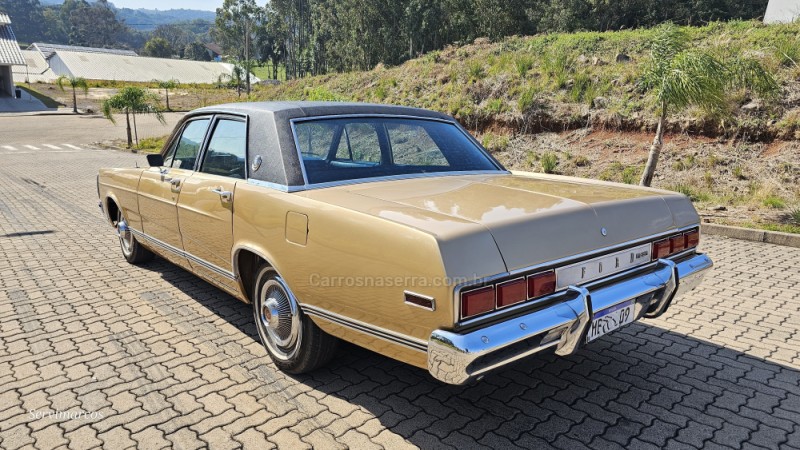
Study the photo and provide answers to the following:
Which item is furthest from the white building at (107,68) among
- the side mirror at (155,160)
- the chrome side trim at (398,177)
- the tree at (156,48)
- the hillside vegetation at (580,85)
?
the chrome side trim at (398,177)

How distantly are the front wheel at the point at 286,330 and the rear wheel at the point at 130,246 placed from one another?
2.68m

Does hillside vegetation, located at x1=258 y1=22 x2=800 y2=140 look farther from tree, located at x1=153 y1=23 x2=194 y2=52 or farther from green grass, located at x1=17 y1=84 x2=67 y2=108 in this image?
tree, located at x1=153 y1=23 x2=194 y2=52

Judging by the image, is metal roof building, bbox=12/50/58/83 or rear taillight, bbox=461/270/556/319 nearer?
rear taillight, bbox=461/270/556/319

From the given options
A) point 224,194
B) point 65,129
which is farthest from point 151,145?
point 224,194

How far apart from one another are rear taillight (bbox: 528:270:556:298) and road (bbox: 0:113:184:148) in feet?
89.3

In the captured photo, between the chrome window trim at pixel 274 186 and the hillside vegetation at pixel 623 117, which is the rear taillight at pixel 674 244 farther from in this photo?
the hillside vegetation at pixel 623 117

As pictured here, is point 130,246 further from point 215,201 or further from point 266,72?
point 266,72

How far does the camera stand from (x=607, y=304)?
2.60 metres

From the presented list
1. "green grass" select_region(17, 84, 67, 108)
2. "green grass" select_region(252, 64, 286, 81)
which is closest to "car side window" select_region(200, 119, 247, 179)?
"green grass" select_region(17, 84, 67, 108)

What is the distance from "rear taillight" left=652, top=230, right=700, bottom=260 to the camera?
120 inches

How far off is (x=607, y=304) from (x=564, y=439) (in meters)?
0.71

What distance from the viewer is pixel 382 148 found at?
12.1 feet

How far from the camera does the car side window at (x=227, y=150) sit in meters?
3.47

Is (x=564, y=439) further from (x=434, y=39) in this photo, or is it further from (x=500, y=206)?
(x=434, y=39)
